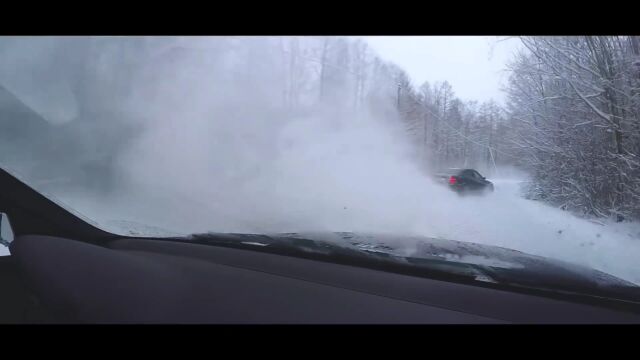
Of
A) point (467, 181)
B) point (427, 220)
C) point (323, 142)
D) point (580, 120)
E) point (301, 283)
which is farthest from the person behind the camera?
point (323, 142)

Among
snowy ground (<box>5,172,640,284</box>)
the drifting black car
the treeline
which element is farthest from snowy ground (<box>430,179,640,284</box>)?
the drifting black car

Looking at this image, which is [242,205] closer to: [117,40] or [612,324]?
[117,40]

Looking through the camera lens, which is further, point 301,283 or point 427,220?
point 427,220

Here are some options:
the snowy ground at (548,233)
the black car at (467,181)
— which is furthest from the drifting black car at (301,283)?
the black car at (467,181)

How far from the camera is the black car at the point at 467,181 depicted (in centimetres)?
375

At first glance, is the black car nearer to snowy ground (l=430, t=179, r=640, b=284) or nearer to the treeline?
snowy ground (l=430, t=179, r=640, b=284)

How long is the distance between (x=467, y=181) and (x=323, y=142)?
226 centimetres

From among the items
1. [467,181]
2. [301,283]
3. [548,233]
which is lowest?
[301,283]

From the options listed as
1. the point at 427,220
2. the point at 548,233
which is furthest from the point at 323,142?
the point at 548,233

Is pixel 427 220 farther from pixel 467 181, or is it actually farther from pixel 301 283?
pixel 301 283

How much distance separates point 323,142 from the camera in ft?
18.4

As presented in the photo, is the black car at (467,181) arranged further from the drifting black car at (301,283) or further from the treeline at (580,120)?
the drifting black car at (301,283)

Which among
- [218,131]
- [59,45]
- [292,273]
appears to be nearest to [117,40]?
[59,45]

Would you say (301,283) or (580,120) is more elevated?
(580,120)
